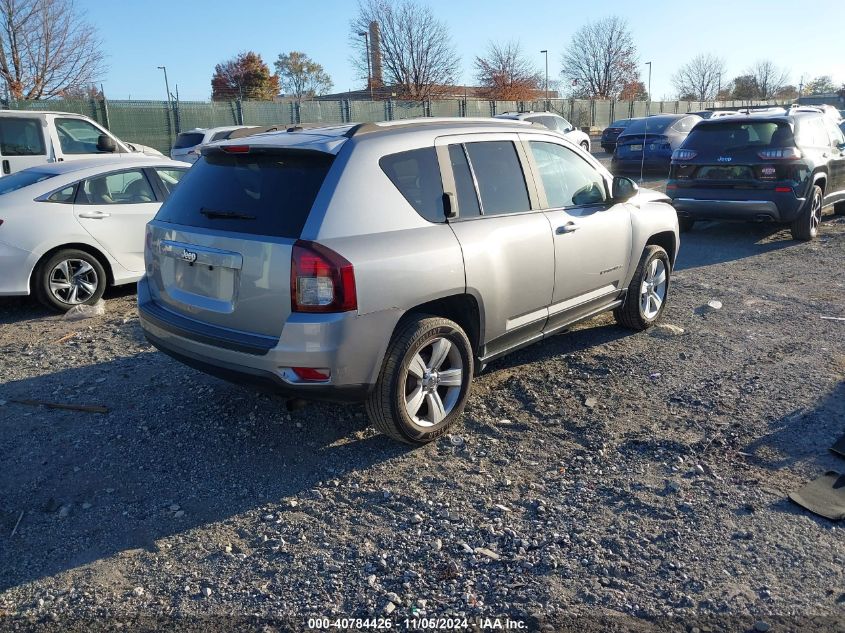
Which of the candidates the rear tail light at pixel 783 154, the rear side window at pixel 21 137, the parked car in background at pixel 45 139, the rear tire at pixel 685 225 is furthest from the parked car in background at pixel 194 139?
the rear tail light at pixel 783 154

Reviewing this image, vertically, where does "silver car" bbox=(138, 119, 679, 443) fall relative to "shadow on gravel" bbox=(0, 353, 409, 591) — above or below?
above

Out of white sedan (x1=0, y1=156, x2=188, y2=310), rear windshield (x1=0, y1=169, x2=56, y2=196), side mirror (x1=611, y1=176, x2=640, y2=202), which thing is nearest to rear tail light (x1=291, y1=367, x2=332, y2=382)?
side mirror (x1=611, y1=176, x2=640, y2=202)

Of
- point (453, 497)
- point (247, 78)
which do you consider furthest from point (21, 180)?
point (247, 78)

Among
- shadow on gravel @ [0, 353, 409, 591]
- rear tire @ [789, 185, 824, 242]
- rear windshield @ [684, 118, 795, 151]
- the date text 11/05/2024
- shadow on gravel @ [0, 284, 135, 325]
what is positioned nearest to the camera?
the date text 11/05/2024

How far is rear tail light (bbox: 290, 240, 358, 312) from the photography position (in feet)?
11.9

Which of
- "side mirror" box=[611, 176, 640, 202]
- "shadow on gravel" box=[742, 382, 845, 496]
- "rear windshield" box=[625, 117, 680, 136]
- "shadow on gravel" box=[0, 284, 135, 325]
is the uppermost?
"rear windshield" box=[625, 117, 680, 136]

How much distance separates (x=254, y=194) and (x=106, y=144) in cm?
939

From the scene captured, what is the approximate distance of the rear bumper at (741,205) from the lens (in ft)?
32.0

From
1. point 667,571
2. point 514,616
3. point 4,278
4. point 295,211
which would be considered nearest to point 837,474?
point 667,571

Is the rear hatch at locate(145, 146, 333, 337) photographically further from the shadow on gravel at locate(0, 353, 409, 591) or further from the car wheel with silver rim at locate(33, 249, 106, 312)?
the car wheel with silver rim at locate(33, 249, 106, 312)

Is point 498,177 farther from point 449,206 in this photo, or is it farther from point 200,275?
point 200,275

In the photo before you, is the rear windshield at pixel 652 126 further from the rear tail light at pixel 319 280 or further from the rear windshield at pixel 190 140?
the rear tail light at pixel 319 280

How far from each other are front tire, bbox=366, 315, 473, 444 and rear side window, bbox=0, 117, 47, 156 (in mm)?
10313

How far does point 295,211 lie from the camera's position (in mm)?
3803
